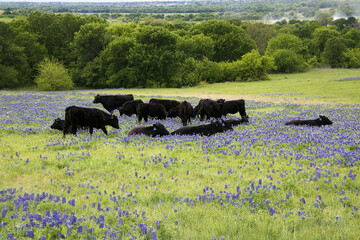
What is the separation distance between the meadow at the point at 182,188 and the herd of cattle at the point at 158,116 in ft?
4.43

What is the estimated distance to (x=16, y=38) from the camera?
6731 centimetres

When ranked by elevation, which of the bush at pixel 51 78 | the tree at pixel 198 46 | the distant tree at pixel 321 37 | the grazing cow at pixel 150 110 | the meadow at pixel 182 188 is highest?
the distant tree at pixel 321 37

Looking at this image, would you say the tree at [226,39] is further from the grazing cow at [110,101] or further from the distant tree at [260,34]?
the grazing cow at [110,101]

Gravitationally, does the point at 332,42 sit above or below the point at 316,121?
above

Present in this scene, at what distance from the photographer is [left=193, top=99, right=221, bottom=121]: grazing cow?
17.5 meters

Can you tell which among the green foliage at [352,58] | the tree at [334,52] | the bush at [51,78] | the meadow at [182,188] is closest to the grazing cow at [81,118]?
the meadow at [182,188]

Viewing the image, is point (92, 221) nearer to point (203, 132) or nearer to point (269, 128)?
point (203, 132)

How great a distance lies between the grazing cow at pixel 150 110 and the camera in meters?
17.4

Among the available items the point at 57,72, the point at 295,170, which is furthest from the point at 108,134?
the point at 57,72

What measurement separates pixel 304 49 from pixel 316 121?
9236cm

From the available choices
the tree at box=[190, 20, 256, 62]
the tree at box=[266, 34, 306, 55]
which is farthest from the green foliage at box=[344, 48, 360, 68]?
the tree at box=[190, 20, 256, 62]

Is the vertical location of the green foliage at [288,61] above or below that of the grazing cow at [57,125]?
above

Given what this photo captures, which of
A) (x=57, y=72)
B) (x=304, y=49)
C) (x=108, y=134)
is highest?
(x=304, y=49)

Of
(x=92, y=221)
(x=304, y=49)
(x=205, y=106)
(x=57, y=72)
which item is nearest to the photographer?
(x=92, y=221)
